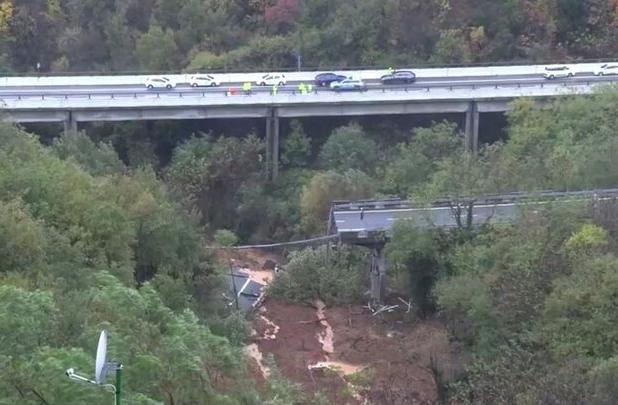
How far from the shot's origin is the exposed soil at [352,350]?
2597cm

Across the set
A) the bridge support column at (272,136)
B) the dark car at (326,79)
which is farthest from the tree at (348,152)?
the dark car at (326,79)

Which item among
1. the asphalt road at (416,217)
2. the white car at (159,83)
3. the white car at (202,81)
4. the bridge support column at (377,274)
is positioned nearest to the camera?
the asphalt road at (416,217)

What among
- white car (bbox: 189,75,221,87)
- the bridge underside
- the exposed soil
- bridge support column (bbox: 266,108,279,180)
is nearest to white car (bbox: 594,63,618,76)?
the bridge underside

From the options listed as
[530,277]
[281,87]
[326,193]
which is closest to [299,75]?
[281,87]

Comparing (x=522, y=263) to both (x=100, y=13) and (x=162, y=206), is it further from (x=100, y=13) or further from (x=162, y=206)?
(x=100, y=13)

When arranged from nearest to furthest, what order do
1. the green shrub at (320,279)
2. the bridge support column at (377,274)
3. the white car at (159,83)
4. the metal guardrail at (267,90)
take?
the bridge support column at (377,274), the green shrub at (320,279), the metal guardrail at (267,90), the white car at (159,83)

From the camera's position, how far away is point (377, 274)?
1260 inches

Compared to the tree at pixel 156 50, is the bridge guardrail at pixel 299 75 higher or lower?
lower

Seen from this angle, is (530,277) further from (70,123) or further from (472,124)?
(70,123)

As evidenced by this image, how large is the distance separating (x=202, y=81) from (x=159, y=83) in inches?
75.7

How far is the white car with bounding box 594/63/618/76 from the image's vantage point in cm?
4816

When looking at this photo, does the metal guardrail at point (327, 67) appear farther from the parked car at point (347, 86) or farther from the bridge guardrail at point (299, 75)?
A: the parked car at point (347, 86)

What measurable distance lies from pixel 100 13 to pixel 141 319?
40218 millimetres

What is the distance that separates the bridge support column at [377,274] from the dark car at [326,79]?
15.8 metres
